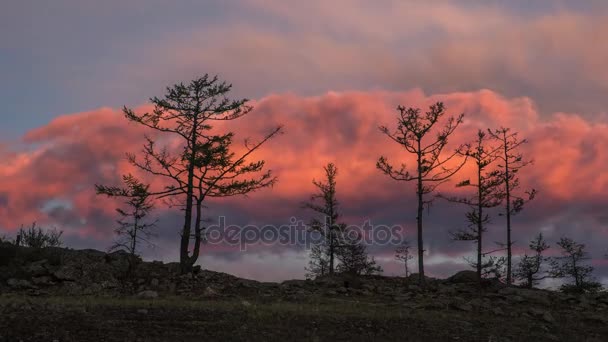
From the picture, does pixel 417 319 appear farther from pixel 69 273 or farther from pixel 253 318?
pixel 69 273

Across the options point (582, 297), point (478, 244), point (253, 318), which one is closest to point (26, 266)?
point (253, 318)

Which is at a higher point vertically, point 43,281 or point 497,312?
point 43,281

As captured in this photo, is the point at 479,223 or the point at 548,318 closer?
the point at 548,318

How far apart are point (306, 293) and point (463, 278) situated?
1617 cm

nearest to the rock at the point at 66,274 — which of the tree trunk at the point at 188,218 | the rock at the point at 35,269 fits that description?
the rock at the point at 35,269

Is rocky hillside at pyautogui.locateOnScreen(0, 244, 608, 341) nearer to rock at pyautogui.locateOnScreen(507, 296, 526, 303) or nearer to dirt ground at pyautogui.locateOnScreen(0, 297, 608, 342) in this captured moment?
rock at pyautogui.locateOnScreen(507, 296, 526, 303)

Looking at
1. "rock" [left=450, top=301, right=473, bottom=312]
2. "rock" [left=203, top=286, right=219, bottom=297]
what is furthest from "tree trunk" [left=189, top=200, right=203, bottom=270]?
"rock" [left=450, top=301, right=473, bottom=312]

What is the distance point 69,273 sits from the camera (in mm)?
30703

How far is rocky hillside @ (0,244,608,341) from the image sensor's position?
24.0m

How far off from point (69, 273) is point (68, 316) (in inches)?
525

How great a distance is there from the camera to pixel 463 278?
41.6 meters

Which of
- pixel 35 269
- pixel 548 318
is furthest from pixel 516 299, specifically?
pixel 35 269

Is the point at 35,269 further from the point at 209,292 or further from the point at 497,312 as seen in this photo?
the point at 497,312

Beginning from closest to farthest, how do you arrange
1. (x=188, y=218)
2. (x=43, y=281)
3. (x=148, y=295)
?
(x=148, y=295)
(x=43, y=281)
(x=188, y=218)
